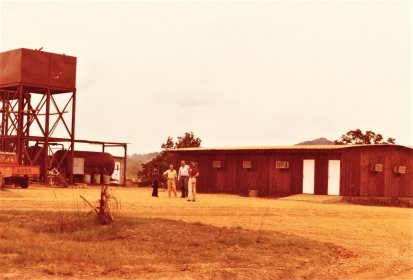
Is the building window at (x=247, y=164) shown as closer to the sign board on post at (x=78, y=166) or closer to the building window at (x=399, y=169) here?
the building window at (x=399, y=169)

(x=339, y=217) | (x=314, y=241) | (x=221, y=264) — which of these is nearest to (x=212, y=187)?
(x=339, y=217)

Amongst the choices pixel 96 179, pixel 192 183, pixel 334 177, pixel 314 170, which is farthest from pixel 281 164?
pixel 96 179

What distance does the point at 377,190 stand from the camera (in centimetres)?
3725

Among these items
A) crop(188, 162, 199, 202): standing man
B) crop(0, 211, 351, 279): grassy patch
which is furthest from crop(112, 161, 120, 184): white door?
crop(0, 211, 351, 279): grassy patch

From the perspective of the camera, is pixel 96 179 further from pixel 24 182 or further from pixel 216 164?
pixel 24 182

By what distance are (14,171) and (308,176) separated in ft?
53.5

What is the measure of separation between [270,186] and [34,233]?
2549 centimetres

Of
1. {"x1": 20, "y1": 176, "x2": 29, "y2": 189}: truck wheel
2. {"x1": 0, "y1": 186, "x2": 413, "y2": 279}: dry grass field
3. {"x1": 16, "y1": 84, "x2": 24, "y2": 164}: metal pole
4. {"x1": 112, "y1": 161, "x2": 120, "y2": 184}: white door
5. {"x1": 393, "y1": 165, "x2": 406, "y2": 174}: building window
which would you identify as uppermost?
{"x1": 16, "y1": 84, "x2": 24, "y2": 164}: metal pole

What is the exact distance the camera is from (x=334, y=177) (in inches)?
1410

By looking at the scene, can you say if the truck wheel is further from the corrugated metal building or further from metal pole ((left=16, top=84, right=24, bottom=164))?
the corrugated metal building

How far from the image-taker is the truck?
33.8 m

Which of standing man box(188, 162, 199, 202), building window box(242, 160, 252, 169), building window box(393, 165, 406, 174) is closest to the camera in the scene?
standing man box(188, 162, 199, 202)

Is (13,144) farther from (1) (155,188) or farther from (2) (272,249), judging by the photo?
(2) (272,249)

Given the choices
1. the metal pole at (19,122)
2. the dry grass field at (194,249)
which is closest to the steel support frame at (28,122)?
the metal pole at (19,122)
